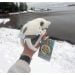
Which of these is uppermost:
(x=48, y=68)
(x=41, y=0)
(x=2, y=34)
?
(x=41, y=0)

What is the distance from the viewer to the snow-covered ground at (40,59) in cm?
105

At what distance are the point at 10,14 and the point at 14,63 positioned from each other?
297 mm

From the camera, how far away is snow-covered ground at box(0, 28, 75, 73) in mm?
1048

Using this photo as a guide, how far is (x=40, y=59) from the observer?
1.05 metres

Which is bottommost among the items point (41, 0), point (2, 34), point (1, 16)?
point (2, 34)

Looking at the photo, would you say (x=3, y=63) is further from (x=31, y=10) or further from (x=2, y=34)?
(x=31, y=10)

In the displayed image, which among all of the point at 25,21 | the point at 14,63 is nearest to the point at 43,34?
the point at 25,21

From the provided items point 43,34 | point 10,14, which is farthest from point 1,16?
point 43,34

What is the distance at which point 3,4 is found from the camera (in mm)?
1058

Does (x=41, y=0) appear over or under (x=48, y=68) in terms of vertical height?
over

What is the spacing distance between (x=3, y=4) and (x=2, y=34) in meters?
0.18

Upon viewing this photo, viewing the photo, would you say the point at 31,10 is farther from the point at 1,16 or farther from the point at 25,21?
the point at 1,16

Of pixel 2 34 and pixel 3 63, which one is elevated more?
pixel 2 34

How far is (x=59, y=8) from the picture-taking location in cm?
107
